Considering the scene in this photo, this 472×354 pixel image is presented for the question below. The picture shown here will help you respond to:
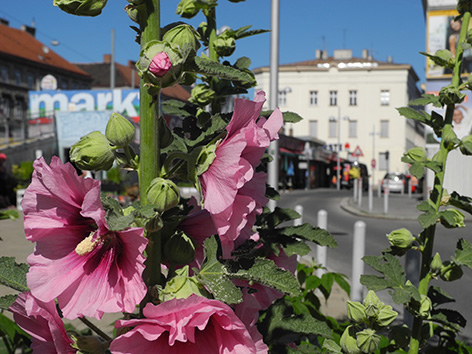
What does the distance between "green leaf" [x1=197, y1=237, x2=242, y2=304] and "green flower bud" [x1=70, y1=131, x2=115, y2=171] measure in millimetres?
259

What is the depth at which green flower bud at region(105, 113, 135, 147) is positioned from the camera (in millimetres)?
1010

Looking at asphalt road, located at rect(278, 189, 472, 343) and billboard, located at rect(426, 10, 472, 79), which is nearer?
asphalt road, located at rect(278, 189, 472, 343)

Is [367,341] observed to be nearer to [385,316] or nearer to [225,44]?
[385,316]

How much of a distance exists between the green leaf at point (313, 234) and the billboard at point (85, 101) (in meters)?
31.5

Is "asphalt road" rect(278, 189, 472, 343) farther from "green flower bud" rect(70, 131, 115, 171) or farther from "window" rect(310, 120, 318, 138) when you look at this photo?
"window" rect(310, 120, 318, 138)

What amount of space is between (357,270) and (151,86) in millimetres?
4375

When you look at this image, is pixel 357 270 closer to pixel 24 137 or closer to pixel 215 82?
pixel 215 82

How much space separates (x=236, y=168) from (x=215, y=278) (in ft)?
0.70

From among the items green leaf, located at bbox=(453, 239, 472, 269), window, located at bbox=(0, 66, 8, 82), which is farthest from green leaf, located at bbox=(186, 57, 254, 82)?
window, located at bbox=(0, 66, 8, 82)

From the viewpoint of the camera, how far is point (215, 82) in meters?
1.91

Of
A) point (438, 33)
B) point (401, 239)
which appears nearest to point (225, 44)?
point (401, 239)

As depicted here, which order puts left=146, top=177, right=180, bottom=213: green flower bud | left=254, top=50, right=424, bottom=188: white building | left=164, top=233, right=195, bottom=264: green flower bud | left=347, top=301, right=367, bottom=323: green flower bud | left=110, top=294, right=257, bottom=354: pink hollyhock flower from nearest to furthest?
left=110, top=294, right=257, bottom=354: pink hollyhock flower
left=146, top=177, right=180, bottom=213: green flower bud
left=164, top=233, right=195, bottom=264: green flower bud
left=347, top=301, right=367, bottom=323: green flower bud
left=254, top=50, right=424, bottom=188: white building

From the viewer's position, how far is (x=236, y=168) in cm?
94

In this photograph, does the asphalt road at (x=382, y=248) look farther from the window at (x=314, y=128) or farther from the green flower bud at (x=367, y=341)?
the window at (x=314, y=128)
